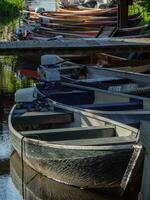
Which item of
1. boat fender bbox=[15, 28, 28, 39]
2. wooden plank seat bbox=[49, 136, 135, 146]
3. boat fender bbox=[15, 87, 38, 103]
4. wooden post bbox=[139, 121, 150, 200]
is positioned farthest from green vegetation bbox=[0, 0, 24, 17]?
wooden post bbox=[139, 121, 150, 200]

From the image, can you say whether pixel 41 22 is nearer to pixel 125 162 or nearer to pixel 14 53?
pixel 14 53

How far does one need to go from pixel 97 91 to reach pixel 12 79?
7.69 metres

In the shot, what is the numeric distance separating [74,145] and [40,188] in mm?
1432

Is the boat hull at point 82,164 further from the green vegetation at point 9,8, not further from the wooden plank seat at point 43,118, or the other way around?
the green vegetation at point 9,8

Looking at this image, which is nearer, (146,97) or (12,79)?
(146,97)

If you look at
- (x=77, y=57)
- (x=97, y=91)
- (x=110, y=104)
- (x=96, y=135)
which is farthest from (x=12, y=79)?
(x=96, y=135)

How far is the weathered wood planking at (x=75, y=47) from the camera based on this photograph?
674 inches

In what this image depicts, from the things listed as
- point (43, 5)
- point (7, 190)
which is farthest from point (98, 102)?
point (43, 5)

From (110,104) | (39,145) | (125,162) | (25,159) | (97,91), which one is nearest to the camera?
(125,162)

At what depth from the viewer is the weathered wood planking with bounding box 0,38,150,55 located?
56.1 ft

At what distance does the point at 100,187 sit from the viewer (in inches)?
382

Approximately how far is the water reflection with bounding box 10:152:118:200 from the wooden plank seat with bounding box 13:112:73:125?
0.76 metres

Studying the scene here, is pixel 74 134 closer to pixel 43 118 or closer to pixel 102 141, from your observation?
pixel 102 141

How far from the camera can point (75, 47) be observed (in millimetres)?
17406
